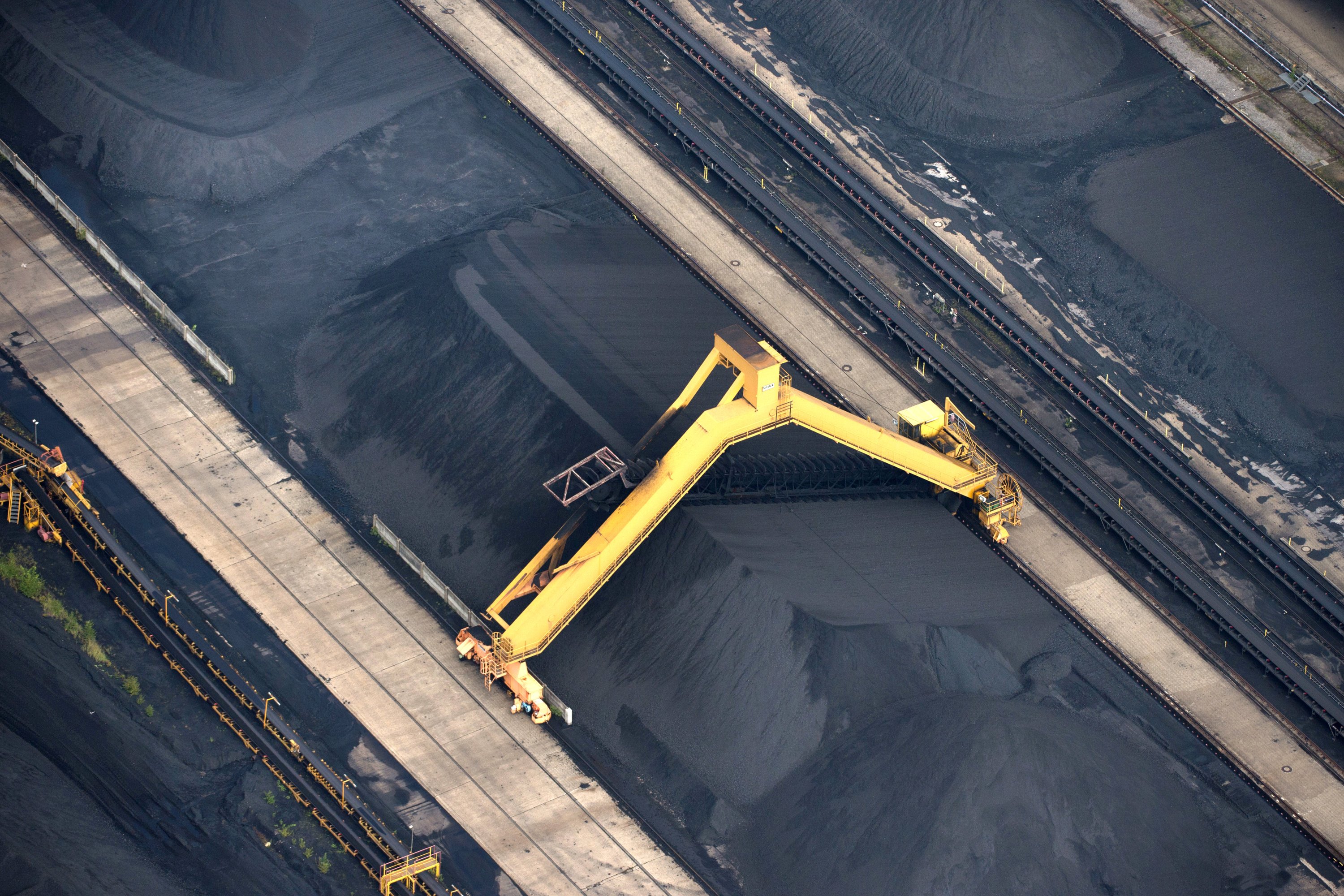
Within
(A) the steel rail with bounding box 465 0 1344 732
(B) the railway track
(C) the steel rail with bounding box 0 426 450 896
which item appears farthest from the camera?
(B) the railway track

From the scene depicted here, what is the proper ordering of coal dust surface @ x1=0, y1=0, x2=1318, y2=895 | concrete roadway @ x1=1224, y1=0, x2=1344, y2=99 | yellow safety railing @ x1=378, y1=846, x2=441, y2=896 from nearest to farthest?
yellow safety railing @ x1=378, y1=846, x2=441, y2=896
coal dust surface @ x1=0, y1=0, x2=1318, y2=895
concrete roadway @ x1=1224, y1=0, x2=1344, y2=99

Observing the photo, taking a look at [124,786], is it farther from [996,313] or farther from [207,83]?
[996,313]

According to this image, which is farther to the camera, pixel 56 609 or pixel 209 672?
pixel 56 609

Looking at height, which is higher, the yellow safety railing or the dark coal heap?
the dark coal heap

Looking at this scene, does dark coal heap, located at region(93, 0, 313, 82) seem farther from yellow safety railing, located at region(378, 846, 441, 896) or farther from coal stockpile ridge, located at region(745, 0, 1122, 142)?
yellow safety railing, located at region(378, 846, 441, 896)

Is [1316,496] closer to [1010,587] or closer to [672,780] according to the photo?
[1010,587]

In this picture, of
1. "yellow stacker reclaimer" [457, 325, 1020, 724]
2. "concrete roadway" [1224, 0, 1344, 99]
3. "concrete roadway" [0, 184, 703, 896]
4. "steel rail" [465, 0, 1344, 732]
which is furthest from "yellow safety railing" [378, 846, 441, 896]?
"concrete roadway" [1224, 0, 1344, 99]

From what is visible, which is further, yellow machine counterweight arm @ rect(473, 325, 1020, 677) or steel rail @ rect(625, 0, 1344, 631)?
steel rail @ rect(625, 0, 1344, 631)

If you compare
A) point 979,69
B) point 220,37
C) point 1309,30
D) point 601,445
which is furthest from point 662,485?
point 1309,30
